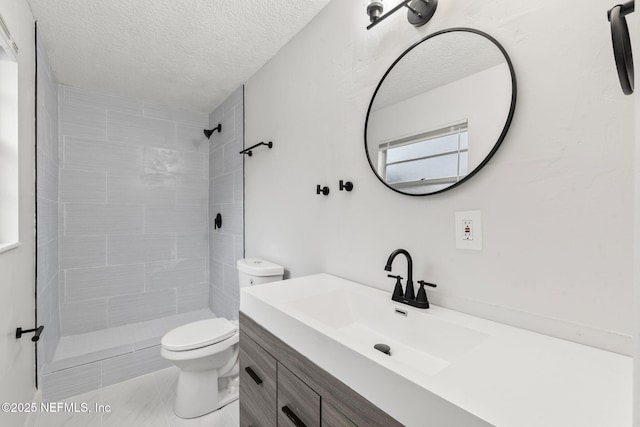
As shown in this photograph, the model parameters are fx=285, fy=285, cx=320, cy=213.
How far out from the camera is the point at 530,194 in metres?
0.83

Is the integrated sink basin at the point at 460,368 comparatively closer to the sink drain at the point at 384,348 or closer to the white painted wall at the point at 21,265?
the sink drain at the point at 384,348

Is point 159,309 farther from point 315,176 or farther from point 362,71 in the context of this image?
point 362,71

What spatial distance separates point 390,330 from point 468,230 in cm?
46

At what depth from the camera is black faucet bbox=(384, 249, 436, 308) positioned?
102 cm

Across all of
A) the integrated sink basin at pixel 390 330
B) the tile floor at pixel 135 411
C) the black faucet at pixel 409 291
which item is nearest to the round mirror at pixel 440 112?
the black faucet at pixel 409 291

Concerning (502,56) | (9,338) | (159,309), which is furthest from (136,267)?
(502,56)

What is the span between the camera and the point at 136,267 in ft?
9.30

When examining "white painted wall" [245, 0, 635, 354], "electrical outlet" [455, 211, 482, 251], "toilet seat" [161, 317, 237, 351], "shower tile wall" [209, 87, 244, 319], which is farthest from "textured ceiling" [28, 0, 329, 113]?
"toilet seat" [161, 317, 237, 351]

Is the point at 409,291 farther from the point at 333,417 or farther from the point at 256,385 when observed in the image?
the point at 256,385

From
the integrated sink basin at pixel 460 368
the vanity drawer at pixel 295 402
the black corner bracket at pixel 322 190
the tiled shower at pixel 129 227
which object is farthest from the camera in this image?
the tiled shower at pixel 129 227

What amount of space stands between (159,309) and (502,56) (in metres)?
3.36

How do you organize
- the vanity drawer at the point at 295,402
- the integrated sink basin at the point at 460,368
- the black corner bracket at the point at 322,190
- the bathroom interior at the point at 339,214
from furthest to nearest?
the black corner bracket at the point at 322,190, the vanity drawer at the point at 295,402, the bathroom interior at the point at 339,214, the integrated sink basin at the point at 460,368

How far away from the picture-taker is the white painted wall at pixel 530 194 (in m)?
0.71

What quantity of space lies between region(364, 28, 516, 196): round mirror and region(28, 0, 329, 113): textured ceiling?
81 centimetres
